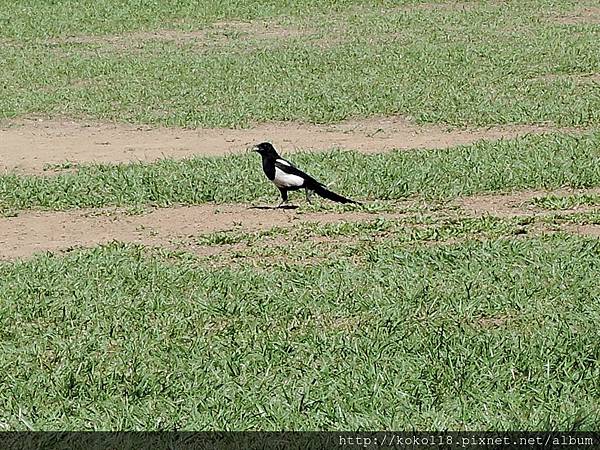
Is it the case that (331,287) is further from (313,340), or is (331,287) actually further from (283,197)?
(283,197)

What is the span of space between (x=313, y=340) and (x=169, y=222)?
3.06 metres

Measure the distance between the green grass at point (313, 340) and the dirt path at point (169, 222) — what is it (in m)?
0.59

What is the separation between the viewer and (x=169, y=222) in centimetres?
798

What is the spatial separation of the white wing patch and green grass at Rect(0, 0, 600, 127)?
4.13 meters

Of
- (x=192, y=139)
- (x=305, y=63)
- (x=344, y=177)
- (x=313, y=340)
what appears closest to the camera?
(x=313, y=340)

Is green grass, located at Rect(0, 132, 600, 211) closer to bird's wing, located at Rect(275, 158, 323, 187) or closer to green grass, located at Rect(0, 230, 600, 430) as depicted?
bird's wing, located at Rect(275, 158, 323, 187)

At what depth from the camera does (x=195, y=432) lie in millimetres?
4117

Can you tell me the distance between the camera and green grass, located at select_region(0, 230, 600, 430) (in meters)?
4.30

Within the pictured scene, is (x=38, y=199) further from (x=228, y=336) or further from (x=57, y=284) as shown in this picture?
(x=228, y=336)

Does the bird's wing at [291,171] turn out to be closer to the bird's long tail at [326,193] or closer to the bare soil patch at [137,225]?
the bird's long tail at [326,193]

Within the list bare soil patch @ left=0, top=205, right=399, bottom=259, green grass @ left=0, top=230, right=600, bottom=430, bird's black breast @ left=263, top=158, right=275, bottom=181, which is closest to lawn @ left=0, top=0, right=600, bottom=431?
green grass @ left=0, top=230, right=600, bottom=430

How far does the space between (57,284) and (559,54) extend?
36.0 feet

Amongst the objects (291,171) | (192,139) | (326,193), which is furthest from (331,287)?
(192,139)

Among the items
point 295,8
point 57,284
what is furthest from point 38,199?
point 295,8
